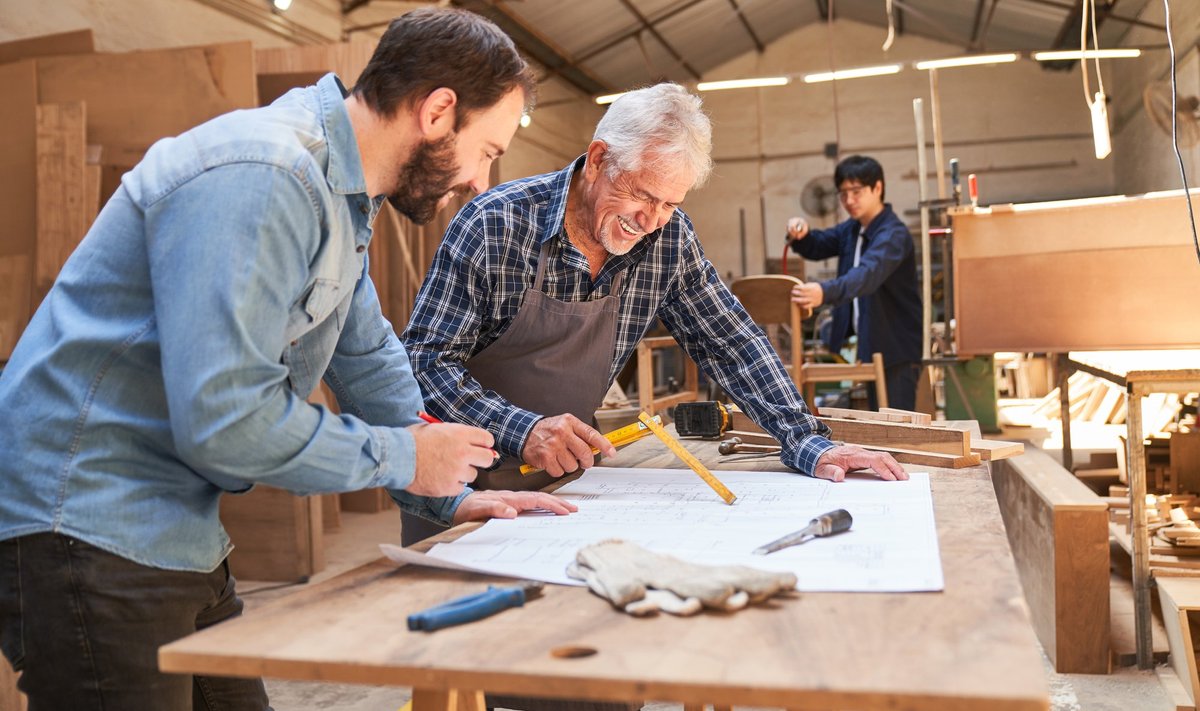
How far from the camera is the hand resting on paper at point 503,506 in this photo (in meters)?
1.50

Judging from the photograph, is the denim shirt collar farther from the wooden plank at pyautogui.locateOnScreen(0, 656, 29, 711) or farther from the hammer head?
the wooden plank at pyautogui.locateOnScreen(0, 656, 29, 711)

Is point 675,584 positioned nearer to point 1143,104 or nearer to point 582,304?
point 582,304

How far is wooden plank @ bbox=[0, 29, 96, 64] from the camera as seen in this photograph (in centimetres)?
484

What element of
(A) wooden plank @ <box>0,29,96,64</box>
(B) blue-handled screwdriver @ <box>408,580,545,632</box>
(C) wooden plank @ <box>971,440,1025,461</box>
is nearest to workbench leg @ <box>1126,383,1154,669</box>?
(C) wooden plank @ <box>971,440,1025,461</box>

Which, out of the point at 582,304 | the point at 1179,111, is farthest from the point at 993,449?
the point at 1179,111

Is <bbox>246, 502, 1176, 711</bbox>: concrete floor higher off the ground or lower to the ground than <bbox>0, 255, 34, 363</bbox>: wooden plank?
lower

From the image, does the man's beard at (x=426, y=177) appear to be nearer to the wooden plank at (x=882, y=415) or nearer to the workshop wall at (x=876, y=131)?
the wooden plank at (x=882, y=415)

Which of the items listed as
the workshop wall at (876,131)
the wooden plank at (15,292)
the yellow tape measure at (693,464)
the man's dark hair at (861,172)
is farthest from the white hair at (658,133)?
the workshop wall at (876,131)

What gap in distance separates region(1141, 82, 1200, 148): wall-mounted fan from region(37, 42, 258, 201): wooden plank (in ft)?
23.5

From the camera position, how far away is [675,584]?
102 cm

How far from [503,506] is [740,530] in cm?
37

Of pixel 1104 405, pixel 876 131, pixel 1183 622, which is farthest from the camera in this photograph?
pixel 876 131

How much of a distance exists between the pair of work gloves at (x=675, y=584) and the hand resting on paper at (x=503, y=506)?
40cm

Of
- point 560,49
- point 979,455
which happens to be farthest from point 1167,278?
point 560,49
